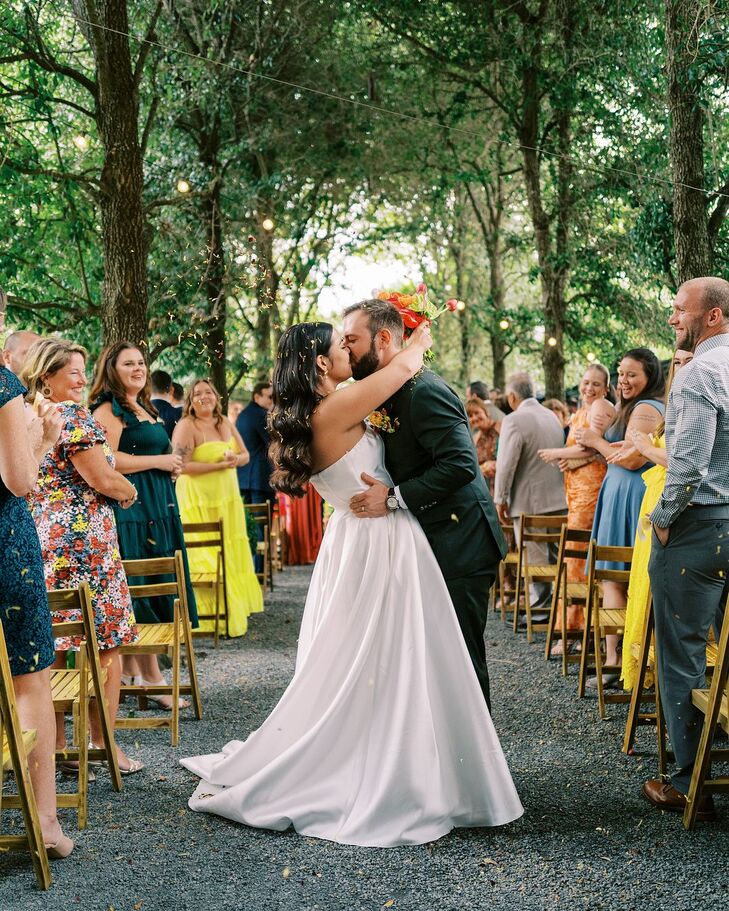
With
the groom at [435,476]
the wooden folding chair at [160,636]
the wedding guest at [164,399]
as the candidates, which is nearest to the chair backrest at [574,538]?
the groom at [435,476]

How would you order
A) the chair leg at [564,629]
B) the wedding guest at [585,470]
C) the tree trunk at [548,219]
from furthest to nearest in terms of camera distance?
the tree trunk at [548,219], the wedding guest at [585,470], the chair leg at [564,629]

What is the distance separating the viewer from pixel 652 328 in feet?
55.5

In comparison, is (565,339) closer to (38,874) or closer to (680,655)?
(680,655)

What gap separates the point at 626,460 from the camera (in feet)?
19.8

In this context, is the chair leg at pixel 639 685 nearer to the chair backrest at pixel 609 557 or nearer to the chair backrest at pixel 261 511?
the chair backrest at pixel 609 557

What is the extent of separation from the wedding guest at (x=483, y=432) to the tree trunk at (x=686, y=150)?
2292mm

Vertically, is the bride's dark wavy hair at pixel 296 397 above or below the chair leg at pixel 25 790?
above

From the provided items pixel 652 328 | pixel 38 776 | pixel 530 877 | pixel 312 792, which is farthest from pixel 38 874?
pixel 652 328

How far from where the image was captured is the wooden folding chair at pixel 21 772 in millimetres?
3145

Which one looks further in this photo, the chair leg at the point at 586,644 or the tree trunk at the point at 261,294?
the tree trunk at the point at 261,294

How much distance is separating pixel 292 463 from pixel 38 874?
174cm

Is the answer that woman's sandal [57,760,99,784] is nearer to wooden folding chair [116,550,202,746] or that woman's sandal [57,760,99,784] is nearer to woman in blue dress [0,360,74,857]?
wooden folding chair [116,550,202,746]

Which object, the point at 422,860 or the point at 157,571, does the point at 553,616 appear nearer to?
the point at 157,571

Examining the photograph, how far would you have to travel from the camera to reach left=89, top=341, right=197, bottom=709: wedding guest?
586cm
